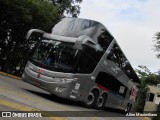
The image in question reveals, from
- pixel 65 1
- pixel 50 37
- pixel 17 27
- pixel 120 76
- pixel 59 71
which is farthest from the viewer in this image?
pixel 65 1

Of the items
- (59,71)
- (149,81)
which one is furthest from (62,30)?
(149,81)

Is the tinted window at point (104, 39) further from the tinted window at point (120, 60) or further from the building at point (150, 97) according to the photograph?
the building at point (150, 97)

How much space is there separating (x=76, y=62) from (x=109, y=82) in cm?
391

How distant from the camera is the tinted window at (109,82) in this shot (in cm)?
1741

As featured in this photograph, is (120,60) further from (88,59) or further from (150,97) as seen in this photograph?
(150,97)

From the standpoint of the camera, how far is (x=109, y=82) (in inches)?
731

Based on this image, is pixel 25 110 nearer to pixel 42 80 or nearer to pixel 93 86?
pixel 42 80

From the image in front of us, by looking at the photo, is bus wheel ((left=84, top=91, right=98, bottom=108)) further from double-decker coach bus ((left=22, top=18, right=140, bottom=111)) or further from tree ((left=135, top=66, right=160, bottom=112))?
tree ((left=135, top=66, right=160, bottom=112))

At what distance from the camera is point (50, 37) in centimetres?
1612

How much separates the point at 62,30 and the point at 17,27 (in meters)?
16.1

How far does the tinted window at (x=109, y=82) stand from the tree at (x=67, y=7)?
22.3 meters

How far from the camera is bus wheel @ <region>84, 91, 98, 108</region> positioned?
17.1m

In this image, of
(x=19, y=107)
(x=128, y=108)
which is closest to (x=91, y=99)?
(x=128, y=108)

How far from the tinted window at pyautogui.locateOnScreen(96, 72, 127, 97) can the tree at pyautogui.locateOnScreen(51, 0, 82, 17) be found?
22.3 m
